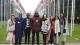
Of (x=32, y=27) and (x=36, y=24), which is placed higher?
(x=36, y=24)

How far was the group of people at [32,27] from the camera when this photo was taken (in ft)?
50.8

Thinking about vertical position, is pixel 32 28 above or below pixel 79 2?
below

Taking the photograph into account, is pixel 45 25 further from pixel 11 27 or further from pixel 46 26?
pixel 11 27

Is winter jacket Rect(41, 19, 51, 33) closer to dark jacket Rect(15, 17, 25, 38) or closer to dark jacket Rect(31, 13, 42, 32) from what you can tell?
dark jacket Rect(31, 13, 42, 32)

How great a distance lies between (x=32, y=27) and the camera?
1561 cm

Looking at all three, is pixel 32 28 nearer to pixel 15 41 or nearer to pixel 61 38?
pixel 15 41

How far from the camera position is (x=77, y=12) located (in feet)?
141

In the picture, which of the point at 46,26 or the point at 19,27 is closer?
the point at 19,27

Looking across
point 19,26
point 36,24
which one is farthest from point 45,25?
point 19,26

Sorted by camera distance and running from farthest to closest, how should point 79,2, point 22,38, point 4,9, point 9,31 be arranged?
point 79,2
point 4,9
point 22,38
point 9,31

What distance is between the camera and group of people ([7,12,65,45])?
50.8ft

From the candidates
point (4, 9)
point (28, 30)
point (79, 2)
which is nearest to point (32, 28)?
point (28, 30)

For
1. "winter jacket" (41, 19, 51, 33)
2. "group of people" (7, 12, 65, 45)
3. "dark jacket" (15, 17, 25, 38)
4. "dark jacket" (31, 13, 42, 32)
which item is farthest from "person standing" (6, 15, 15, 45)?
"winter jacket" (41, 19, 51, 33)

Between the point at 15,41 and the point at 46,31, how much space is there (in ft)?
5.01
